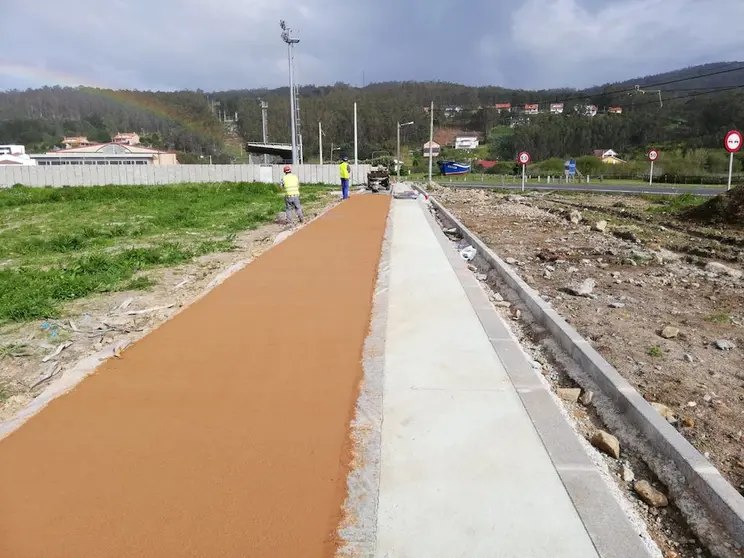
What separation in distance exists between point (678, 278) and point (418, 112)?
106m

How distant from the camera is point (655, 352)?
5328 millimetres

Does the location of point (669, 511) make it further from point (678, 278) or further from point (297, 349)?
point (678, 278)

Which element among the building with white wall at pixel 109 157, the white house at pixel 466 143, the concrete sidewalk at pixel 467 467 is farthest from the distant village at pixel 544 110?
the concrete sidewalk at pixel 467 467

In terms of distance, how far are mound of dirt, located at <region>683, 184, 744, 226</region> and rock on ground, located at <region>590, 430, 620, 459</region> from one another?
45.6 feet

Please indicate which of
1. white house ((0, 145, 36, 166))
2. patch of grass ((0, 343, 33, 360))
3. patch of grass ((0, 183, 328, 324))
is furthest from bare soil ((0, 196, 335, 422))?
white house ((0, 145, 36, 166))

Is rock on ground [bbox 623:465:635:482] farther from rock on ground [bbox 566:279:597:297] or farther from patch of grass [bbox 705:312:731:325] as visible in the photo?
rock on ground [bbox 566:279:597:297]

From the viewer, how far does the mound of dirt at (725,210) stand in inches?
597

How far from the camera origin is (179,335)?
222 inches

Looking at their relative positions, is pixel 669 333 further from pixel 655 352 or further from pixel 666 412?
pixel 666 412

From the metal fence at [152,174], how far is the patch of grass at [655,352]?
35.9 meters

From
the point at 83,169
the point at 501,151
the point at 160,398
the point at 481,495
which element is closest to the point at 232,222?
the point at 160,398

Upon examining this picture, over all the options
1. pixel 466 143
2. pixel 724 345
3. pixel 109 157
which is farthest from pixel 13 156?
pixel 724 345

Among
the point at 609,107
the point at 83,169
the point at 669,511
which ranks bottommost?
the point at 669,511

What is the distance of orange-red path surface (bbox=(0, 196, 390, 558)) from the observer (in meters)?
2.74
